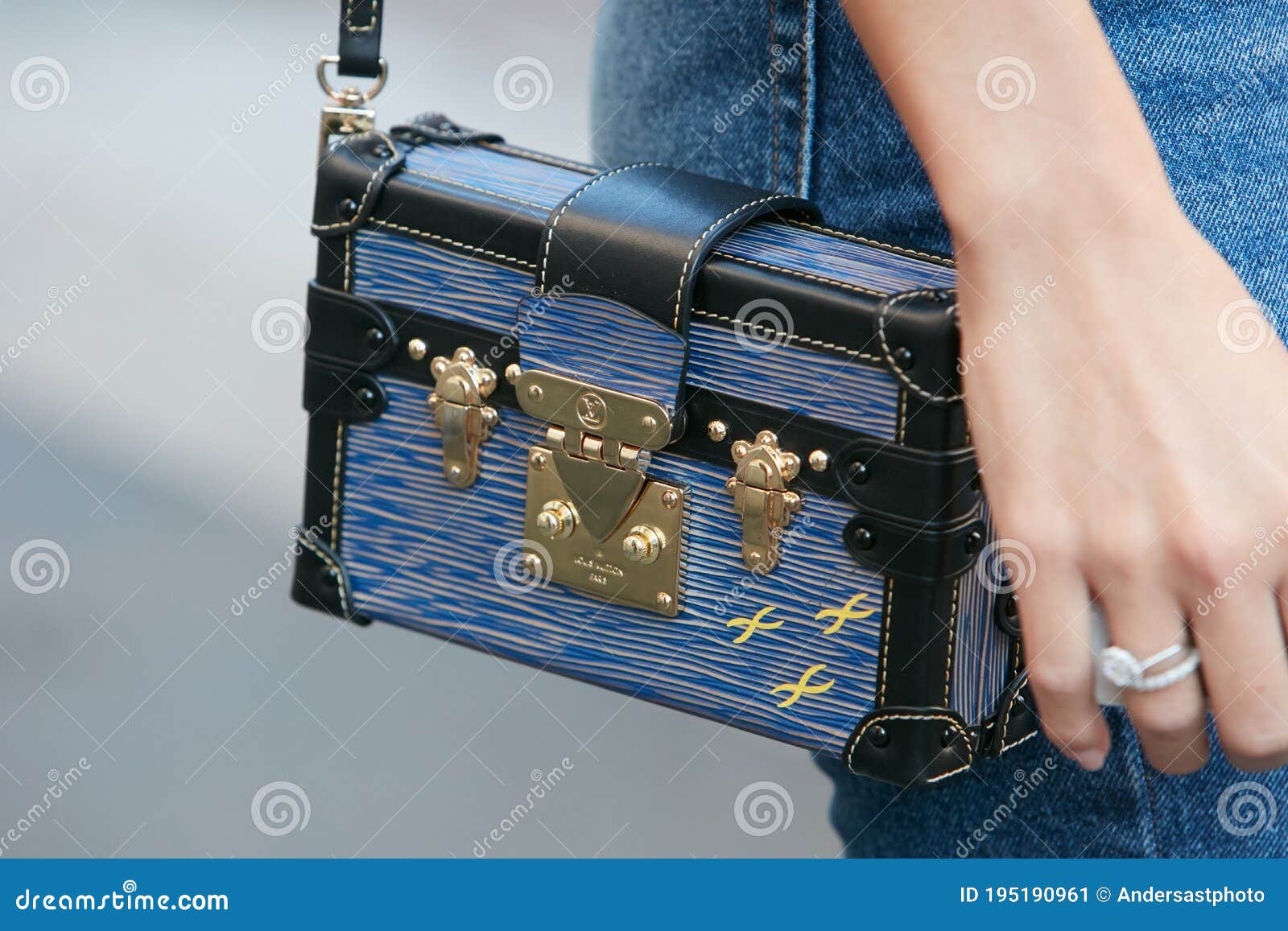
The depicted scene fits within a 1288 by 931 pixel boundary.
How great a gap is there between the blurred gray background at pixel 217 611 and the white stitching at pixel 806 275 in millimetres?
1353

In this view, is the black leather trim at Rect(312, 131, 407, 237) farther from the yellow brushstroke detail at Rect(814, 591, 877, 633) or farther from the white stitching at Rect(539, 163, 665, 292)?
the yellow brushstroke detail at Rect(814, 591, 877, 633)

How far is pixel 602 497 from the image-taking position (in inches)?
42.8

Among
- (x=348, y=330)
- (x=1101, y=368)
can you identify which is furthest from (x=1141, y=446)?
(x=348, y=330)

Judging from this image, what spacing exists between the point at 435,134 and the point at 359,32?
11cm

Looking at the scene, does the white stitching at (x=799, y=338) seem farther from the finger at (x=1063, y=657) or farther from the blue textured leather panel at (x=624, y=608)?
the finger at (x=1063, y=657)

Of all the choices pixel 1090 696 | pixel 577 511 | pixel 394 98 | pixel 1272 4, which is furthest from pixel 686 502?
pixel 394 98

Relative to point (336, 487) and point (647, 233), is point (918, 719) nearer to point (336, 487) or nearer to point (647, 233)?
point (647, 233)

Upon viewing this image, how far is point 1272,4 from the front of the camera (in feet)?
2.95

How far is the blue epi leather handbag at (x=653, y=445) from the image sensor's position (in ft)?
3.15

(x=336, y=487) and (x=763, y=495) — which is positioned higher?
(x=763, y=495)

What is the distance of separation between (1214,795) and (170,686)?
191 cm

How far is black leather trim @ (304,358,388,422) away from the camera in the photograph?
119 cm

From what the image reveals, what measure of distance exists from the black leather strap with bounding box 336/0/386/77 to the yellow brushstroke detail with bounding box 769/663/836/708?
24.3 inches

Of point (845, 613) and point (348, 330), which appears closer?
point (845, 613)
